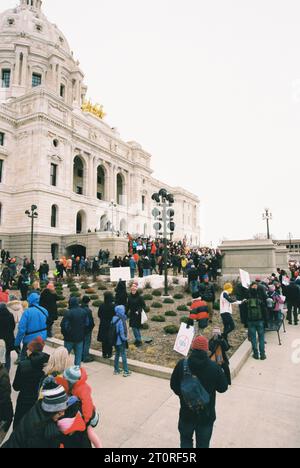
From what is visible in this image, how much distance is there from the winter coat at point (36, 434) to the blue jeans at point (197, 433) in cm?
163

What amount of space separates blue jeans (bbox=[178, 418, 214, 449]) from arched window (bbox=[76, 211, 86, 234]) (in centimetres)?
4386

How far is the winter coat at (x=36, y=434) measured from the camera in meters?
2.61

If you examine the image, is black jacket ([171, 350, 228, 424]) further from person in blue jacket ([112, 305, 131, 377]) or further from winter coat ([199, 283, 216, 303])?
winter coat ([199, 283, 216, 303])

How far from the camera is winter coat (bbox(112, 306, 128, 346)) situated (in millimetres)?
6828

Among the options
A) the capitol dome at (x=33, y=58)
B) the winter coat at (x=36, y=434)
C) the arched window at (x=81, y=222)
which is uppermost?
the capitol dome at (x=33, y=58)

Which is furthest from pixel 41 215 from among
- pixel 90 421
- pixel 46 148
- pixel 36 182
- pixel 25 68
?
pixel 90 421

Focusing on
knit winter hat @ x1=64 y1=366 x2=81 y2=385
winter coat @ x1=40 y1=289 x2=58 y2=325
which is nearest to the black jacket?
knit winter hat @ x1=64 y1=366 x2=81 y2=385

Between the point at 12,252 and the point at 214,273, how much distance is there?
27.7m

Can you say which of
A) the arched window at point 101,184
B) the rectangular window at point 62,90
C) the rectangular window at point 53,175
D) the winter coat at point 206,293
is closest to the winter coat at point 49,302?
the winter coat at point 206,293

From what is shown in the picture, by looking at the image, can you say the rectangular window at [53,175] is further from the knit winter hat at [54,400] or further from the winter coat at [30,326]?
the knit winter hat at [54,400]

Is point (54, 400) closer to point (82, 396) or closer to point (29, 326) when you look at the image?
point (82, 396)

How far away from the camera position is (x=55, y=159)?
1554 inches
